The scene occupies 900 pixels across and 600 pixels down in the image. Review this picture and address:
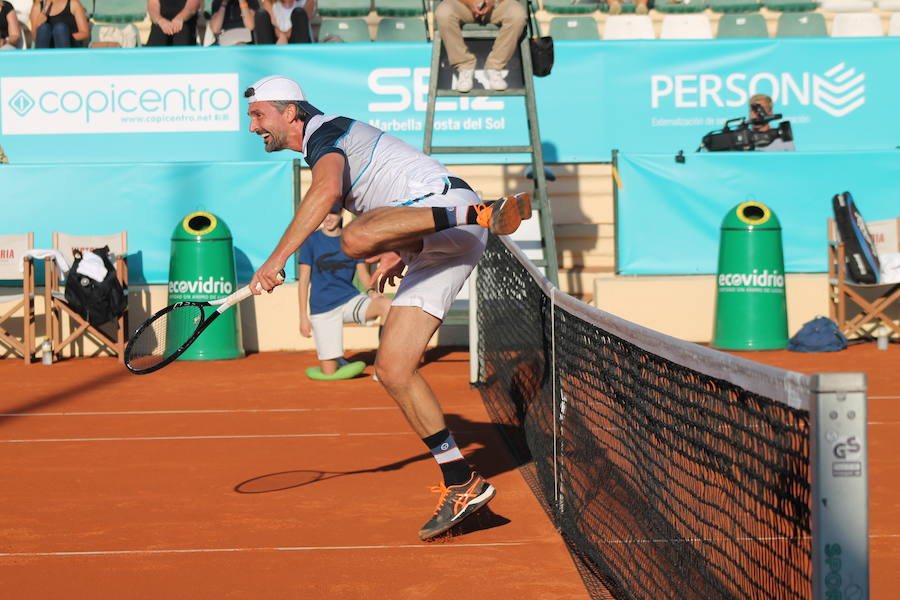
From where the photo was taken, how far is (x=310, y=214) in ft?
14.7

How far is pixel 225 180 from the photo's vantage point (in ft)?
39.3

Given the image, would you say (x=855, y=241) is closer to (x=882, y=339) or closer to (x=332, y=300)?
(x=882, y=339)

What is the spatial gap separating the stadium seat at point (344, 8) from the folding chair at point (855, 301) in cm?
739

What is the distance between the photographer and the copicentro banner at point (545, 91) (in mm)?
12992

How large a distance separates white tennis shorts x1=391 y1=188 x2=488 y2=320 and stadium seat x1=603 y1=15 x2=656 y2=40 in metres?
11.2

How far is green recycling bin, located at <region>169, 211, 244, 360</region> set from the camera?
11.1 meters

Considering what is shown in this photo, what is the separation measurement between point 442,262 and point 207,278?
668 centimetres

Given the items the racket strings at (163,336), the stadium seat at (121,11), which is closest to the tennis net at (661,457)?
the racket strings at (163,336)

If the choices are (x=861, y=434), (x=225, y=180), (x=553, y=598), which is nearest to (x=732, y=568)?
(x=553, y=598)

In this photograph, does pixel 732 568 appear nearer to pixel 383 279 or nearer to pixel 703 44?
pixel 383 279

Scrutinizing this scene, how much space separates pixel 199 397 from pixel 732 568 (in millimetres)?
5700

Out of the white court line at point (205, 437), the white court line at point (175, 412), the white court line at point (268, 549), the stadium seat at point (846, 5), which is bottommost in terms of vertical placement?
the white court line at point (175, 412)

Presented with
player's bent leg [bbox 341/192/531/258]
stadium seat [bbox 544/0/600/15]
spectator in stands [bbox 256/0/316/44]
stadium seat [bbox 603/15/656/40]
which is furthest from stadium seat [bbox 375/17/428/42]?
player's bent leg [bbox 341/192/531/258]

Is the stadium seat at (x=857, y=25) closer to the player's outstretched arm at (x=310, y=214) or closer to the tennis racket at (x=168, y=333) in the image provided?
the tennis racket at (x=168, y=333)
